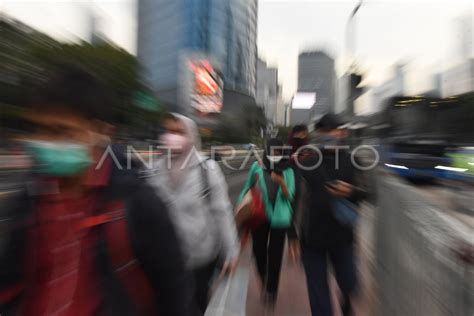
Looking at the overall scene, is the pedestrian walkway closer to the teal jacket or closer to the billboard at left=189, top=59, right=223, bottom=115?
the teal jacket

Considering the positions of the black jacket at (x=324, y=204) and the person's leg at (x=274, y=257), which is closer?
the black jacket at (x=324, y=204)

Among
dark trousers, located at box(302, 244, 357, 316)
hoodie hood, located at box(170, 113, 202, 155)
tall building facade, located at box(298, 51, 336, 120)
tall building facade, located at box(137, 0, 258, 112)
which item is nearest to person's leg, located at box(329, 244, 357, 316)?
dark trousers, located at box(302, 244, 357, 316)

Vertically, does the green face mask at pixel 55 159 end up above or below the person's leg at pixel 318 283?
above

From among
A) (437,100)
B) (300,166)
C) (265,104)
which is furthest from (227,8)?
(300,166)

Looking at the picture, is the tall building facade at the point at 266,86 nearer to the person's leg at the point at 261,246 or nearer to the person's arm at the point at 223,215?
the person's leg at the point at 261,246

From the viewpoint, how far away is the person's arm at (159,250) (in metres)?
1.16

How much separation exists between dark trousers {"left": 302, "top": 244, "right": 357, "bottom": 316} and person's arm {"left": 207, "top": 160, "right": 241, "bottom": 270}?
66 cm

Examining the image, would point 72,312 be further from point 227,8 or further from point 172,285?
point 227,8

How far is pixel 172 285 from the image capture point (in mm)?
1204

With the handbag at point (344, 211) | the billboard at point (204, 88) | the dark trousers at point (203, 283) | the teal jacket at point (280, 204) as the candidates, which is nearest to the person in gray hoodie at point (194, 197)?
the dark trousers at point (203, 283)

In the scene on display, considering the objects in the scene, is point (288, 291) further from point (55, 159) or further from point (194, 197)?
point (55, 159)

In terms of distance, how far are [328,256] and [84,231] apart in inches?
79.0

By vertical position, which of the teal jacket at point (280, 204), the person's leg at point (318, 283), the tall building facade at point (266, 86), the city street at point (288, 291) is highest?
the tall building facade at point (266, 86)

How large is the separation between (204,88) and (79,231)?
162ft
